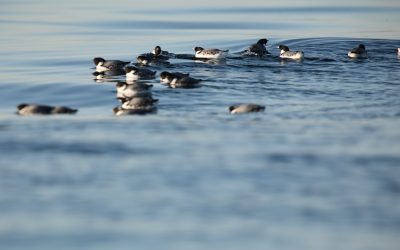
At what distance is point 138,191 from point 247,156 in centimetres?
261

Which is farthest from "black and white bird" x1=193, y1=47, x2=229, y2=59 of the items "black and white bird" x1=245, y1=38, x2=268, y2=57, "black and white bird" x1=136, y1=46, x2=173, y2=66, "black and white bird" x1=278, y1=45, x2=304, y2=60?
"black and white bird" x1=278, y1=45, x2=304, y2=60

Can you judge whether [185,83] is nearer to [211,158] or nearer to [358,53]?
[358,53]

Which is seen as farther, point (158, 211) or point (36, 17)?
point (36, 17)

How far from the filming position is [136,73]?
24.8 meters

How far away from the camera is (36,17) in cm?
4088

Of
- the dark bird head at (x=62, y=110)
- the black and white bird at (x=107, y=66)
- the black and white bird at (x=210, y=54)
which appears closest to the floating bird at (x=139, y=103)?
the dark bird head at (x=62, y=110)

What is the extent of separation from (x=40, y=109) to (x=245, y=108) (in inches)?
165

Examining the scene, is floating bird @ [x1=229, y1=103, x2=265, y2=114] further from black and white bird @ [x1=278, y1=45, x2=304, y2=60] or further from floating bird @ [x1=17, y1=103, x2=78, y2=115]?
black and white bird @ [x1=278, y1=45, x2=304, y2=60]

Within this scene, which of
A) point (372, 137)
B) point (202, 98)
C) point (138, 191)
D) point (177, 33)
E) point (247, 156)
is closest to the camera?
point (138, 191)

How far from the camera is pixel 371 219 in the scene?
12.6 meters

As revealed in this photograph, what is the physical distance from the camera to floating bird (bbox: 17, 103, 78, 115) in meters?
19.8

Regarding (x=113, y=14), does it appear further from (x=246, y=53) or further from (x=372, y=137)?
(x=372, y=137)

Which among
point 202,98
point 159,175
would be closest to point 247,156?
point 159,175

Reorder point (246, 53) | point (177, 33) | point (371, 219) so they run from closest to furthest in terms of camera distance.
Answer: point (371, 219) → point (246, 53) → point (177, 33)
